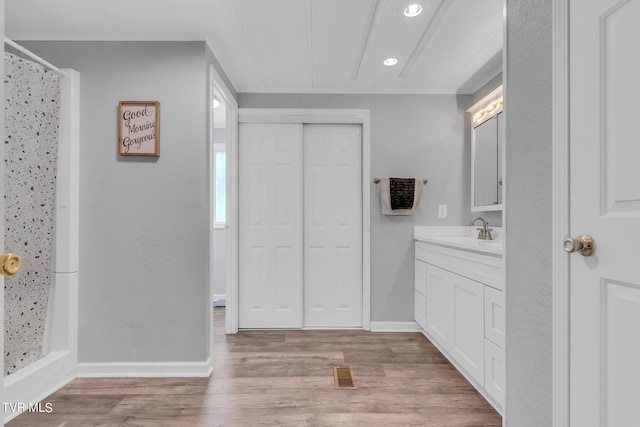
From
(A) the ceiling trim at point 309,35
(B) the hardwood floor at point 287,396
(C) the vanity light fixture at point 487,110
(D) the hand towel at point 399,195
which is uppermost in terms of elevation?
(A) the ceiling trim at point 309,35

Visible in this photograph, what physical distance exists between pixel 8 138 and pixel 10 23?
88cm

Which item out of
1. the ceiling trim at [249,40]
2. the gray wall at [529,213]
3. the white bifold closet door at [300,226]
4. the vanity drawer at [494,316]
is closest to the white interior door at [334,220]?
the white bifold closet door at [300,226]

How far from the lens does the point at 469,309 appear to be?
1.94 metres

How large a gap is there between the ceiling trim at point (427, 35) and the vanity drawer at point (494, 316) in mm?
1542

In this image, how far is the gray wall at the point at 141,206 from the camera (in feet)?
7.12

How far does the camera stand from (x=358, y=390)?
1.99 metres

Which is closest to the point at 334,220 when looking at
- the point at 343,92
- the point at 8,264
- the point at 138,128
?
the point at 343,92

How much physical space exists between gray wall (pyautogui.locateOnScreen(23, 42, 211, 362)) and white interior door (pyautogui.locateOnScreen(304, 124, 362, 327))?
115 centimetres

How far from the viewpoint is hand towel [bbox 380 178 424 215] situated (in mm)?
2961

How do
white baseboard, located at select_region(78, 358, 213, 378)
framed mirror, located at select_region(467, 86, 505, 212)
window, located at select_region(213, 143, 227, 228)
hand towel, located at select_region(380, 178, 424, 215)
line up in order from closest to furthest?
white baseboard, located at select_region(78, 358, 213, 378) < framed mirror, located at select_region(467, 86, 505, 212) < hand towel, located at select_region(380, 178, 424, 215) < window, located at select_region(213, 143, 227, 228)

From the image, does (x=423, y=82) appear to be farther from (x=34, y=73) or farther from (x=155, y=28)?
(x=34, y=73)
